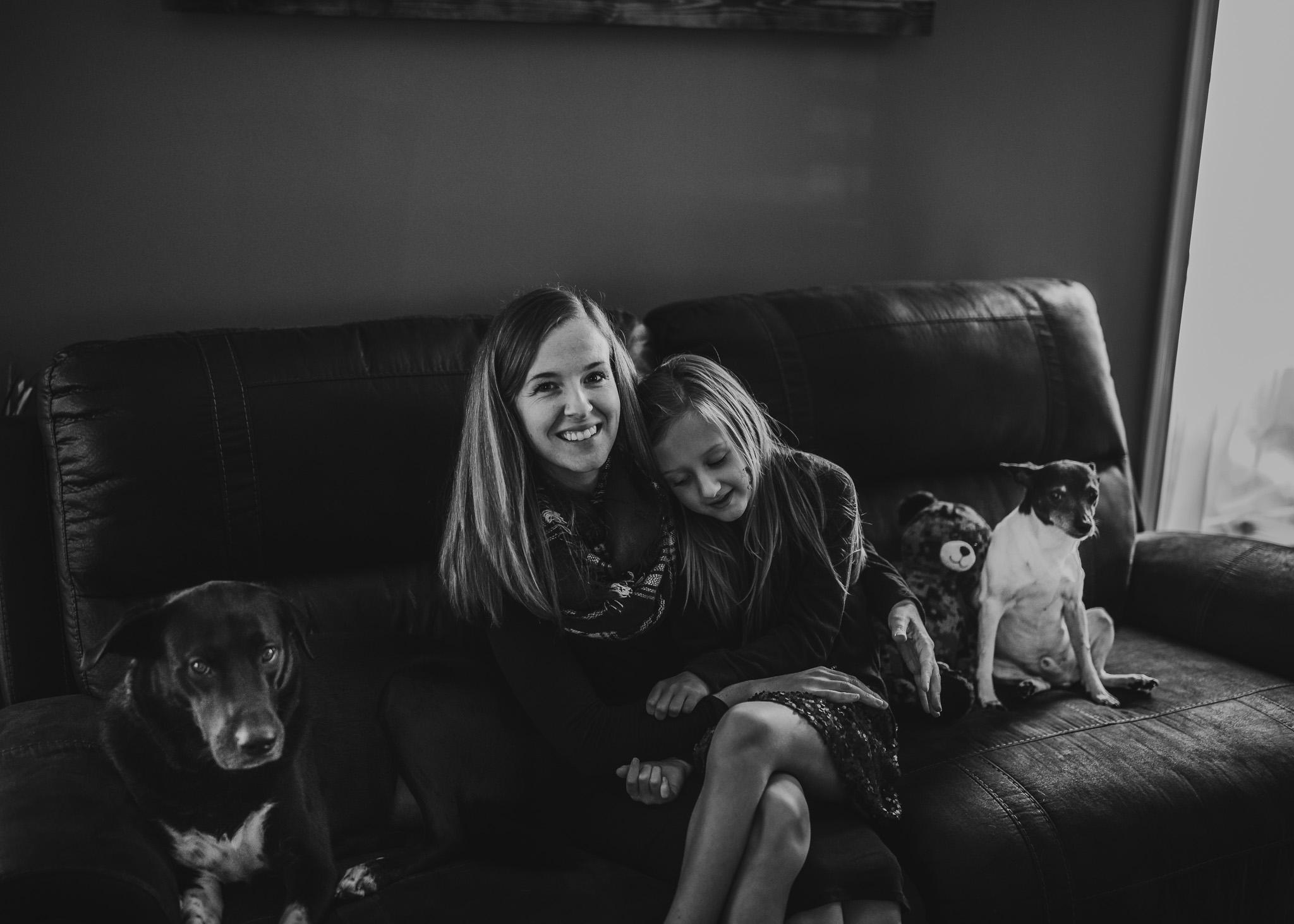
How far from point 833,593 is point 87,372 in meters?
1.10

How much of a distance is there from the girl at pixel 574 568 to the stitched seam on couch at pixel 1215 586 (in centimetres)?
89

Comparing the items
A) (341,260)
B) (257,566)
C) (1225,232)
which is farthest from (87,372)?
(1225,232)

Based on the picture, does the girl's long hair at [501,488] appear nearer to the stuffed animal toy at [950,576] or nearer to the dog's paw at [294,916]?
the dog's paw at [294,916]

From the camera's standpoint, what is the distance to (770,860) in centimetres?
138

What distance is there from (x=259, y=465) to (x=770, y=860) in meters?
0.88

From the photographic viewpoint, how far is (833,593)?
1.72 metres

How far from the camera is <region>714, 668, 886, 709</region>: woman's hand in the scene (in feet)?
5.10

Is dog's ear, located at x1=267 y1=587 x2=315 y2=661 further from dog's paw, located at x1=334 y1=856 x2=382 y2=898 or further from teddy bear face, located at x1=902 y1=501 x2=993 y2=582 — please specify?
teddy bear face, located at x1=902 y1=501 x2=993 y2=582

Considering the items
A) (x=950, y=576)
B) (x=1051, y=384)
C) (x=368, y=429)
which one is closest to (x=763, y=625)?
(x=950, y=576)

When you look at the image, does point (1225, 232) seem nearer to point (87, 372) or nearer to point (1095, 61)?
Answer: point (1095, 61)

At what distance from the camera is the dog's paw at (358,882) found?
1.41 m

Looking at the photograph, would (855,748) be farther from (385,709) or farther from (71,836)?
(71,836)

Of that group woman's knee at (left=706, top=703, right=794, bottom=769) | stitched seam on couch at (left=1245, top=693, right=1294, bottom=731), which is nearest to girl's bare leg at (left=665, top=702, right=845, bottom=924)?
woman's knee at (left=706, top=703, right=794, bottom=769)

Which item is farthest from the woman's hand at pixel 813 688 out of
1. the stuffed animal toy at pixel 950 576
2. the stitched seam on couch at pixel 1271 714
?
the stitched seam on couch at pixel 1271 714
